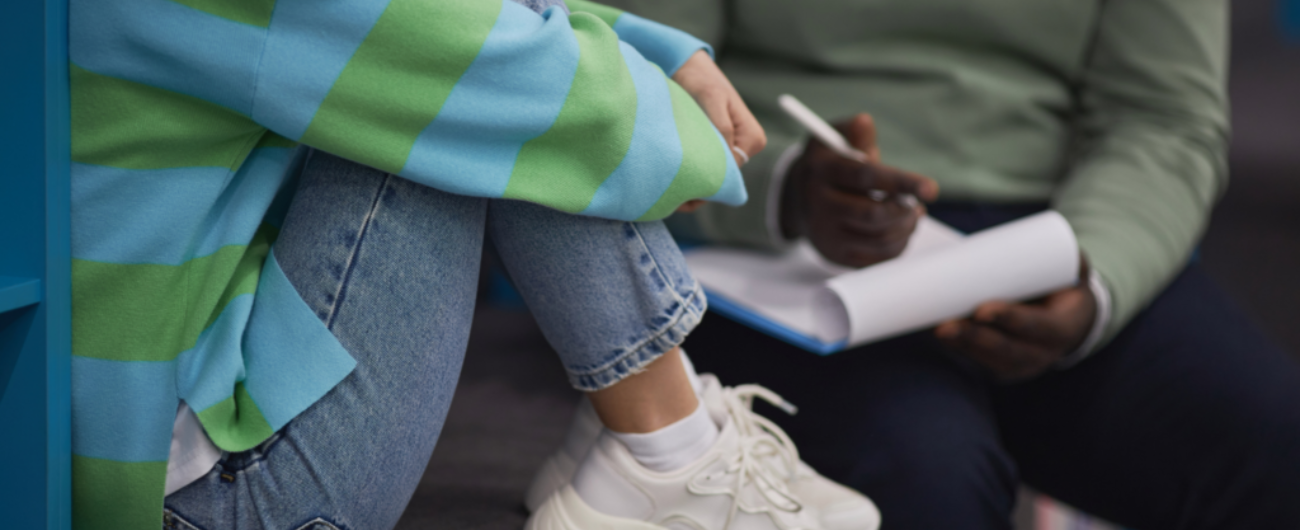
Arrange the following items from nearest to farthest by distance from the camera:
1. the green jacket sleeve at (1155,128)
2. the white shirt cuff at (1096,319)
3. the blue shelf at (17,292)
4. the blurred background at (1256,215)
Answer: the blue shelf at (17,292) < the white shirt cuff at (1096,319) < the green jacket sleeve at (1155,128) < the blurred background at (1256,215)

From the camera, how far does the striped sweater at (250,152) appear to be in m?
0.36

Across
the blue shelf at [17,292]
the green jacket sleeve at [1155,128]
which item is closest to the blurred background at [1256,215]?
the green jacket sleeve at [1155,128]

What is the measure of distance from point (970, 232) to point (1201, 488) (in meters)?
0.31

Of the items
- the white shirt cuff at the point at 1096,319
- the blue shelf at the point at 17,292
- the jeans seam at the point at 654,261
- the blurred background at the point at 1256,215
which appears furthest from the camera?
the blurred background at the point at 1256,215

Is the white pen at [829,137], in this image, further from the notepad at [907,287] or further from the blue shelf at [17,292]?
the blue shelf at [17,292]

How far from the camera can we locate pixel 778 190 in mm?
786

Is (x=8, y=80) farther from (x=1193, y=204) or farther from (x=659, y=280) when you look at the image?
(x=1193, y=204)

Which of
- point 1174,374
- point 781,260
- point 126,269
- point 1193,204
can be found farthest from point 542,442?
point 1193,204

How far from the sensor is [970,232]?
0.90m

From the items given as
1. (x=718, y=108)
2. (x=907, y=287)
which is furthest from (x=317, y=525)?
(x=907, y=287)

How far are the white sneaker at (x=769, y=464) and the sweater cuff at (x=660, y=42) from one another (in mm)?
215

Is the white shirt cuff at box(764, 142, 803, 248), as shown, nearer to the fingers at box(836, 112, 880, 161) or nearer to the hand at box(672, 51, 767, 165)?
the fingers at box(836, 112, 880, 161)

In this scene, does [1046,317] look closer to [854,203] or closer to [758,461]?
[854,203]

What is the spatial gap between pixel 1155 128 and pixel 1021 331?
39 cm
